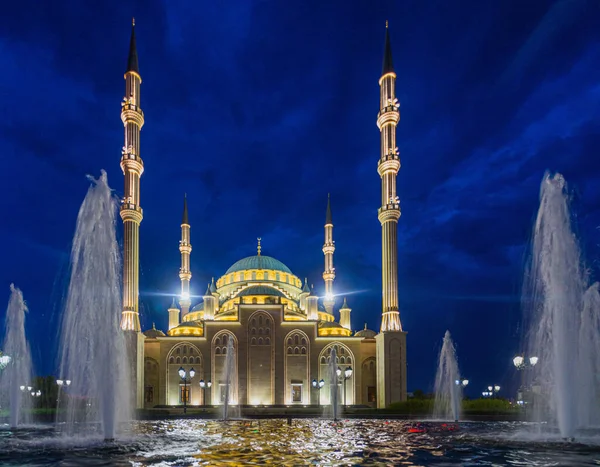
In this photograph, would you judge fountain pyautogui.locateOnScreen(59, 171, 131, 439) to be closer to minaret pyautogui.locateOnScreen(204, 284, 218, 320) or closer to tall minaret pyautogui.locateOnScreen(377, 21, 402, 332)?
tall minaret pyautogui.locateOnScreen(377, 21, 402, 332)

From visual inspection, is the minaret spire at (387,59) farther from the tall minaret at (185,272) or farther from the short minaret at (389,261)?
the tall minaret at (185,272)

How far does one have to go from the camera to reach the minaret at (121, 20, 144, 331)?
150 feet

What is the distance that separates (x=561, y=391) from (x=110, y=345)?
1262cm

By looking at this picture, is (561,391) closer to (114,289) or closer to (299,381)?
(114,289)

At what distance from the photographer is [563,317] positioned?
55.2ft

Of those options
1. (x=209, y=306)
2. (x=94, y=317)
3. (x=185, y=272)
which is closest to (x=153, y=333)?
(x=209, y=306)

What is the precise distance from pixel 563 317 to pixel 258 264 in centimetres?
4793

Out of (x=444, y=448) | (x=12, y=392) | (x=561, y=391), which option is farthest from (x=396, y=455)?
(x=12, y=392)

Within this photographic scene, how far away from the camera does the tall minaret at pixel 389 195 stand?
46062 millimetres

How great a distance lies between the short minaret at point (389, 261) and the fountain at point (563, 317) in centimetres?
2534

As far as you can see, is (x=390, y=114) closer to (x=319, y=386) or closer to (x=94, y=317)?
(x=319, y=386)

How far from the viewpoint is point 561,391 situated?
16109 mm

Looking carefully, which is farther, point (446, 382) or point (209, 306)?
point (209, 306)

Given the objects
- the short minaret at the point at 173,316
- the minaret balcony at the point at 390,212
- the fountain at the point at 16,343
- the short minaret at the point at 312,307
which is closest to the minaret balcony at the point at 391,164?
the minaret balcony at the point at 390,212
